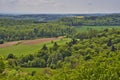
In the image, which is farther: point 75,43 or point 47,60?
point 75,43

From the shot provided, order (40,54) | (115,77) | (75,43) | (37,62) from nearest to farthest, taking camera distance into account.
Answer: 1. (115,77)
2. (37,62)
3. (40,54)
4. (75,43)

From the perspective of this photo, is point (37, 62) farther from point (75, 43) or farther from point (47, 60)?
point (75, 43)

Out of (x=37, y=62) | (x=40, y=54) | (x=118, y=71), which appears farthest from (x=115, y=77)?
(x=40, y=54)

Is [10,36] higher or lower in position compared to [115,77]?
lower

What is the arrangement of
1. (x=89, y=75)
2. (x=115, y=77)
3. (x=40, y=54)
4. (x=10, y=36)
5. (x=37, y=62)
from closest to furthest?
1. (x=115, y=77)
2. (x=89, y=75)
3. (x=37, y=62)
4. (x=40, y=54)
5. (x=10, y=36)

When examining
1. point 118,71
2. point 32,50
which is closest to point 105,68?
point 118,71

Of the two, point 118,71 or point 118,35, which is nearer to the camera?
point 118,71

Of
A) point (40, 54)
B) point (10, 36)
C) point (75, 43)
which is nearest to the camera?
point (40, 54)

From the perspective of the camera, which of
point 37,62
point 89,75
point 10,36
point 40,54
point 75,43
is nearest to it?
point 89,75

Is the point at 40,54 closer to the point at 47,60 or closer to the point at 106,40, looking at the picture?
the point at 47,60
